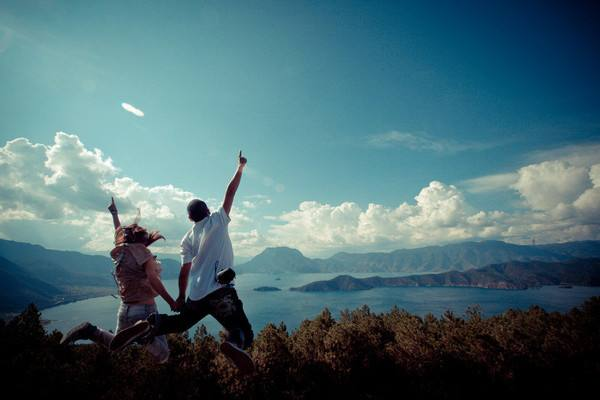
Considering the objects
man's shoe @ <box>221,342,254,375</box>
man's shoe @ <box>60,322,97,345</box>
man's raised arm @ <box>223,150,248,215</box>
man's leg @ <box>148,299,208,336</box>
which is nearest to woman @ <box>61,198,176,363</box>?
man's shoe @ <box>60,322,97,345</box>

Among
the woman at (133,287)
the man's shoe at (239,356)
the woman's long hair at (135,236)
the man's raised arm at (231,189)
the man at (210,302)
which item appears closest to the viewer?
the man's shoe at (239,356)

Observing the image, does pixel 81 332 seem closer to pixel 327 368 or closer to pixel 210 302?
pixel 210 302

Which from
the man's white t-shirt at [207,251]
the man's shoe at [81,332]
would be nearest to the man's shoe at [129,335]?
the man's white t-shirt at [207,251]

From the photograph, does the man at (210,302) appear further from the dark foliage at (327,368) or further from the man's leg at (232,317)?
the dark foliage at (327,368)

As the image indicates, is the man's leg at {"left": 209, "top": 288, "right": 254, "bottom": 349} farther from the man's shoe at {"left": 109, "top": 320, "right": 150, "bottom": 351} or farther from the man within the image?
the man's shoe at {"left": 109, "top": 320, "right": 150, "bottom": 351}

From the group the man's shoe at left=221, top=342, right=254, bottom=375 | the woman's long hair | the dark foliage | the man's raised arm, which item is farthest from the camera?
the dark foliage

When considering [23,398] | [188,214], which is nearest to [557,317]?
[188,214]

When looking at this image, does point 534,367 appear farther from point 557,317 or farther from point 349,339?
point 557,317

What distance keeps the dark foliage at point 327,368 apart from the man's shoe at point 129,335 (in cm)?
268

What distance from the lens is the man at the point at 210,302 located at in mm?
3391

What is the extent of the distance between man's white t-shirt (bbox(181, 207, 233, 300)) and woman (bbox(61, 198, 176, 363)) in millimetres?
808

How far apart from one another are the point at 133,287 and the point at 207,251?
166 centimetres

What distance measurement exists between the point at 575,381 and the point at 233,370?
8566 mm

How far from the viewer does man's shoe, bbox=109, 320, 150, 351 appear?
139 inches
